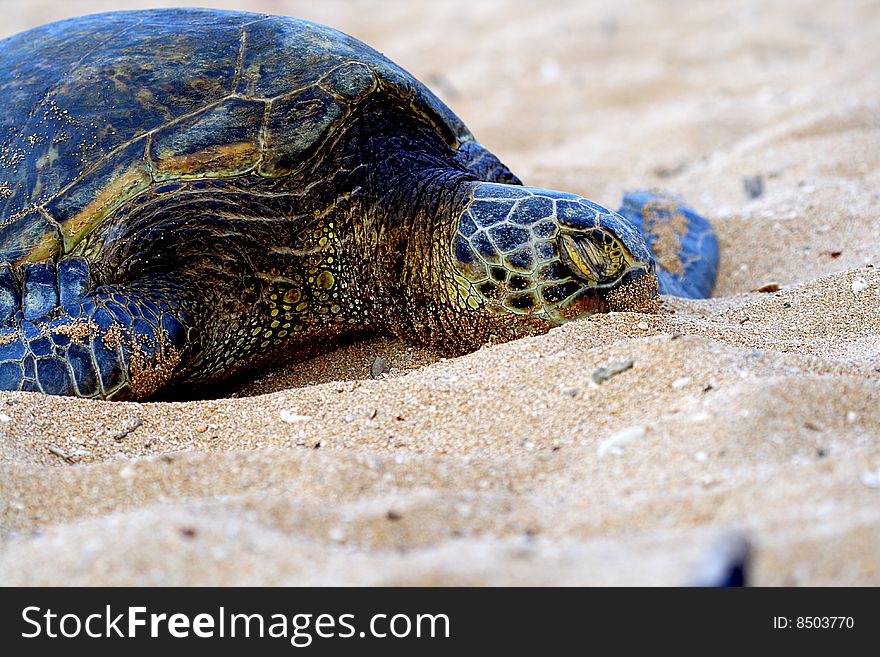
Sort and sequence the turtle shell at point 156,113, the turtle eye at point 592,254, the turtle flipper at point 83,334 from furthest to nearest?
1. the turtle shell at point 156,113
2. the turtle eye at point 592,254
3. the turtle flipper at point 83,334

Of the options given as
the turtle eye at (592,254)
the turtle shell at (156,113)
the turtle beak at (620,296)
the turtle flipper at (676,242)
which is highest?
the turtle shell at (156,113)

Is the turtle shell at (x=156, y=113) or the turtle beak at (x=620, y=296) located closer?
the turtle beak at (x=620, y=296)

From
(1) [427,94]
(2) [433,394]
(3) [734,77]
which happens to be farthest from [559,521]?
(3) [734,77]

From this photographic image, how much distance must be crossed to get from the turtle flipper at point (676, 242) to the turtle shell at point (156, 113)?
1271mm

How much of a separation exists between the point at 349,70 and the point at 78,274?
42.3 inches

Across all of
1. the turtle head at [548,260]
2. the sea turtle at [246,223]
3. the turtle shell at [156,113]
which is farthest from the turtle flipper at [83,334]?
the turtle head at [548,260]

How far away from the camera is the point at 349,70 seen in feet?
9.50

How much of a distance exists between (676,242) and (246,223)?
187 centimetres

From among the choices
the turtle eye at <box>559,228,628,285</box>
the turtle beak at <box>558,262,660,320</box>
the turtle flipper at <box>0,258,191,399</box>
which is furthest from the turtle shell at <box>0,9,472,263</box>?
the turtle beak at <box>558,262,660,320</box>

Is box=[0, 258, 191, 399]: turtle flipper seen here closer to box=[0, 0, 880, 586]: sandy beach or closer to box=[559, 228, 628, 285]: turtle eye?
box=[0, 0, 880, 586]: sandy beach

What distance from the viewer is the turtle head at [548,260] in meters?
2.58

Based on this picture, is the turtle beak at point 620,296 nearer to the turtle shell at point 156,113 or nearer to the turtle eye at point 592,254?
the turtle eye at point 592,254
